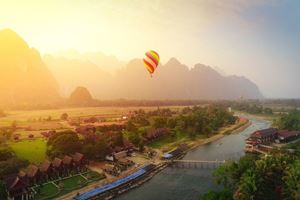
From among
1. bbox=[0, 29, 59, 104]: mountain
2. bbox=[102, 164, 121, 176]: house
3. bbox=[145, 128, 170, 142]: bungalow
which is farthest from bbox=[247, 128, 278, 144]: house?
bbox=[0, 29, 59, 104]: mountain

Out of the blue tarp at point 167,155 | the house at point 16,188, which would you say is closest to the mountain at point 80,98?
the blue tarp at point 167,155

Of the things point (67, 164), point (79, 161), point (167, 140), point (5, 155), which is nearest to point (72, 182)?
point (67, 164)

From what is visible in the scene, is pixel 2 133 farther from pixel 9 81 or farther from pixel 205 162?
pixel 9 81

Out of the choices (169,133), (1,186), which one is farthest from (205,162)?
(1,186)

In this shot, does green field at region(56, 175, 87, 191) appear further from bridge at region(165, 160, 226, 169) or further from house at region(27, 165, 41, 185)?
bridge at region(165, 160, 226, 169)

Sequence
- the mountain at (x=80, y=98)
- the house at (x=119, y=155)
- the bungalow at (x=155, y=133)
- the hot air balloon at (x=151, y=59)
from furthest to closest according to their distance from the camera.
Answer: the mountain at (x=80, y=98), the bungalow at (x=155, y=133), the hot air balloon at (x=151, y=59), the house at (x=119, y=155)

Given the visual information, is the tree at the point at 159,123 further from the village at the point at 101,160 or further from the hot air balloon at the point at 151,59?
the hot air balloon at the point at 151,59
